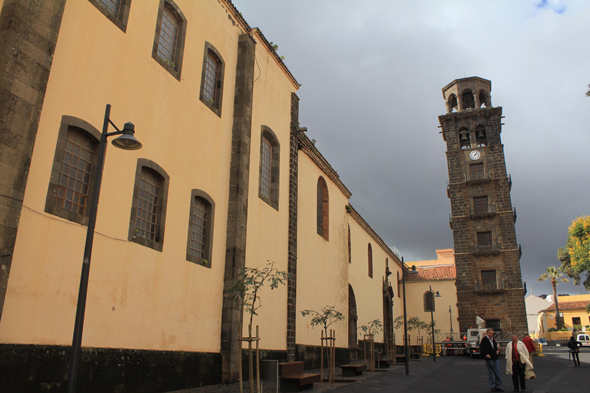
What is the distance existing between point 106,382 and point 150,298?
1.98 m

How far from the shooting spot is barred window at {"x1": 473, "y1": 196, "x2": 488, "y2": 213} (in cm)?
4084

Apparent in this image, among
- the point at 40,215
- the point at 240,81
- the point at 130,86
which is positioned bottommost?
the point at 40,215

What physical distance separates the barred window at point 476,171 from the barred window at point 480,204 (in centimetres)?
195

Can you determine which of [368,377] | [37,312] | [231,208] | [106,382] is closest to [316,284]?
[368,377]

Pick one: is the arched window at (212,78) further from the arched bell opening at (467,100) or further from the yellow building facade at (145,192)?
the arched bell opening at (467,100)

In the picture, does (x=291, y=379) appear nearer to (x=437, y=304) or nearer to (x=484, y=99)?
(x=437, y=304)

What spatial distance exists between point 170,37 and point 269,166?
6.22 meters

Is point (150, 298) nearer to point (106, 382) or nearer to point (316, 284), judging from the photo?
point (106, 382)

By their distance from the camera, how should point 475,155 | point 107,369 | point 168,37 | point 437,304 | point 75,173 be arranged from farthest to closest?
point 437,304 < point 475,155 < point 168,37 < point 75,173 < point 107,369

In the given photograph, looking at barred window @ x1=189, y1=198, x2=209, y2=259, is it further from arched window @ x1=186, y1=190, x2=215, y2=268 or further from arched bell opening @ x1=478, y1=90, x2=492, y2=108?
arched bell opening @ x1=478, y1=90, x2=492, y2=108

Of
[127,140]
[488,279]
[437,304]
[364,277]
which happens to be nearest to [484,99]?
[488,279]

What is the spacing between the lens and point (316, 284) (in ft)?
66.2

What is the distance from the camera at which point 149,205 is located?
10578 millimetres

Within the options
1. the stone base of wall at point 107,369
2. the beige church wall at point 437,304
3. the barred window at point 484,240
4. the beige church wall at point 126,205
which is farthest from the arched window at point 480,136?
the stone base of wall at point 107,369
